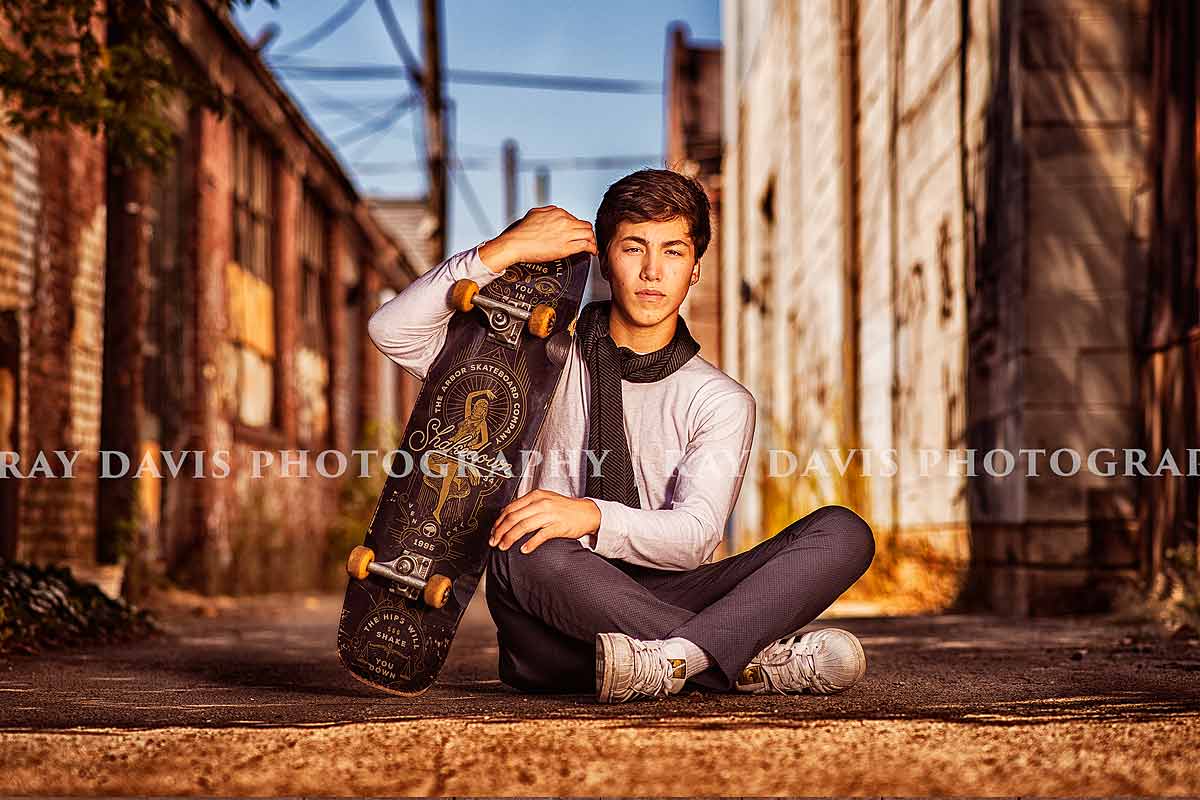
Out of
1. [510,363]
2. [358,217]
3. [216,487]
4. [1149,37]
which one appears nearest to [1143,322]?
[1149,37]

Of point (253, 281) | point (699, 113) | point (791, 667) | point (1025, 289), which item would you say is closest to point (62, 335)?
point (253, 281)

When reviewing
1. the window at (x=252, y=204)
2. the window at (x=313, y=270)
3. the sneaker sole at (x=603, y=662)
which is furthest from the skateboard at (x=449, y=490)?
the window at (x=313, y=270)

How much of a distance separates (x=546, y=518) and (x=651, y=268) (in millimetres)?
701

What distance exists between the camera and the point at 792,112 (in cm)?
1398

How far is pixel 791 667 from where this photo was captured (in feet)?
11.4

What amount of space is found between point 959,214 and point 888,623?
2365 millimetres

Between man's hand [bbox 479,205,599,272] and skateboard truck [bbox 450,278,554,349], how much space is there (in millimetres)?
82

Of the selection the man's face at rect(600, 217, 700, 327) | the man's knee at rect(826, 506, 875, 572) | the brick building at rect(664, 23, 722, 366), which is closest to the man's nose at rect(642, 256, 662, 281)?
the man's face at rect(600, 217, 700, 327)

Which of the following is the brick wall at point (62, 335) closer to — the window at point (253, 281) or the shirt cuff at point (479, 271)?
the window at point (253, 281)

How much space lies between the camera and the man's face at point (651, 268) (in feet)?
11.6

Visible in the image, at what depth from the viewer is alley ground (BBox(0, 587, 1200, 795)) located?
7.80ft

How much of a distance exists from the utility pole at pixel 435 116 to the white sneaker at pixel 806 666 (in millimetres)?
13187

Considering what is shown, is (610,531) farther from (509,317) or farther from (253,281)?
(253,281)

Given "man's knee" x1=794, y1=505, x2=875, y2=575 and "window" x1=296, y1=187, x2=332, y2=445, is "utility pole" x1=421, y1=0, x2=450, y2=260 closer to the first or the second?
"window" x1=296, y1=187, x2=332, y2=445
